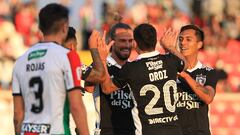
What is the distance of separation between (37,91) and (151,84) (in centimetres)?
177

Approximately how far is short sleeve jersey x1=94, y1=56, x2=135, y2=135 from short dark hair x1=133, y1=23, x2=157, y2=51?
90 centimetres

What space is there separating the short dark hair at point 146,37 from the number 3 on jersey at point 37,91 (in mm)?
1741

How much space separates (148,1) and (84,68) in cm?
1045

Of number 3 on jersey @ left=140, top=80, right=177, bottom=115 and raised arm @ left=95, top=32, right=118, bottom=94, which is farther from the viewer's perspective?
raised arm @ left=95, top=32, right=118, bottom=94

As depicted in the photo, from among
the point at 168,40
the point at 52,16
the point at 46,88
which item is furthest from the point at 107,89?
the point at 52,16

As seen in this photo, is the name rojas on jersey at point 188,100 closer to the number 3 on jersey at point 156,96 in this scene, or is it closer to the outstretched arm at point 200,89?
the outstretched arm at point 200,89

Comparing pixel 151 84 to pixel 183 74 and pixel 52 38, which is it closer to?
pixel 183 74

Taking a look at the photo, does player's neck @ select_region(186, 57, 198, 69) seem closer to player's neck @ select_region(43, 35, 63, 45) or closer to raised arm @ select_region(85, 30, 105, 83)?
raised arm @ select_region(85, 30, 105, 83)

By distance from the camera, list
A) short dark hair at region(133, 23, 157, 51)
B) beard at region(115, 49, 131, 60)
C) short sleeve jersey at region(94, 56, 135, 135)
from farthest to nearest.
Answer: beard at region(115, 49, 131, 60) → short sleeve jersey at region(94, 56, 135, 135) → short dark hair at region(133, 23, 157, 51)

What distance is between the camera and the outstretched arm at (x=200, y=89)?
30.1 feet

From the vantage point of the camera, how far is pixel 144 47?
8570mm

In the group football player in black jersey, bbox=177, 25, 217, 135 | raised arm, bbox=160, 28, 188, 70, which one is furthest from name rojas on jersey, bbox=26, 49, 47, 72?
football player in black jersey, bbox=177, 25, 217, 135

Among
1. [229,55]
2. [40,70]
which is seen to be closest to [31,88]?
[40,70]

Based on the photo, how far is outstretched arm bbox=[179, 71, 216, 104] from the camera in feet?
30.1
